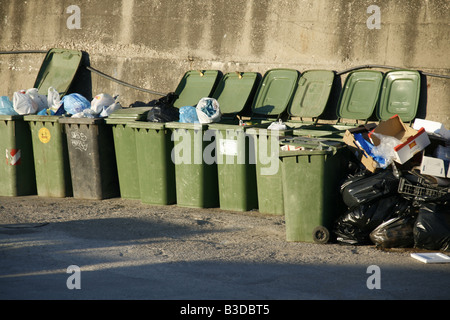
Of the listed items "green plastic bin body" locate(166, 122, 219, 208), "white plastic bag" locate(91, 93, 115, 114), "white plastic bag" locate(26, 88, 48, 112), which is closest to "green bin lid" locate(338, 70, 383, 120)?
"green plastic bin body" locate(166, 122, 219, 208)

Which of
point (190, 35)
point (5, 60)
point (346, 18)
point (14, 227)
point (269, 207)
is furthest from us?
point (5, 60)

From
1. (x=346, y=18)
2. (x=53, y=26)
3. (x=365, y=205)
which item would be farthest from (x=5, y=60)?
(x=365, y=205)

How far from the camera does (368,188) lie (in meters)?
5.95

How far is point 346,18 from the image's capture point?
29.1 feet

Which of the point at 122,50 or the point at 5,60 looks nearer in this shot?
the point at 122,50

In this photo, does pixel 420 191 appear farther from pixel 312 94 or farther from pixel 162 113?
pixel 162 113

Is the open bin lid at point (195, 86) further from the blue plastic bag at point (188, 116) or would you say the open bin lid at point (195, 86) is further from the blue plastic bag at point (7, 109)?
the blue plastic bag at point (7, 109)

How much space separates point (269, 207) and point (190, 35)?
3.78 metres

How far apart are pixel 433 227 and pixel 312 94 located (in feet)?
11.3

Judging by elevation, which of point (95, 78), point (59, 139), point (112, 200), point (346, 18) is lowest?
point (112, 200)

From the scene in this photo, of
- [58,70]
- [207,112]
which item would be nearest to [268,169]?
[207,112]

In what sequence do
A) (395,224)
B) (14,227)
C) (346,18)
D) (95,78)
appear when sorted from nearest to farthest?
(395,224), (14,227), (346,18), (95,78)

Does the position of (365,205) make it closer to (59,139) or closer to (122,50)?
(59,139)

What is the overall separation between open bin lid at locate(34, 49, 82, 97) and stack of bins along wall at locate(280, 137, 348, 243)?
527 cm
